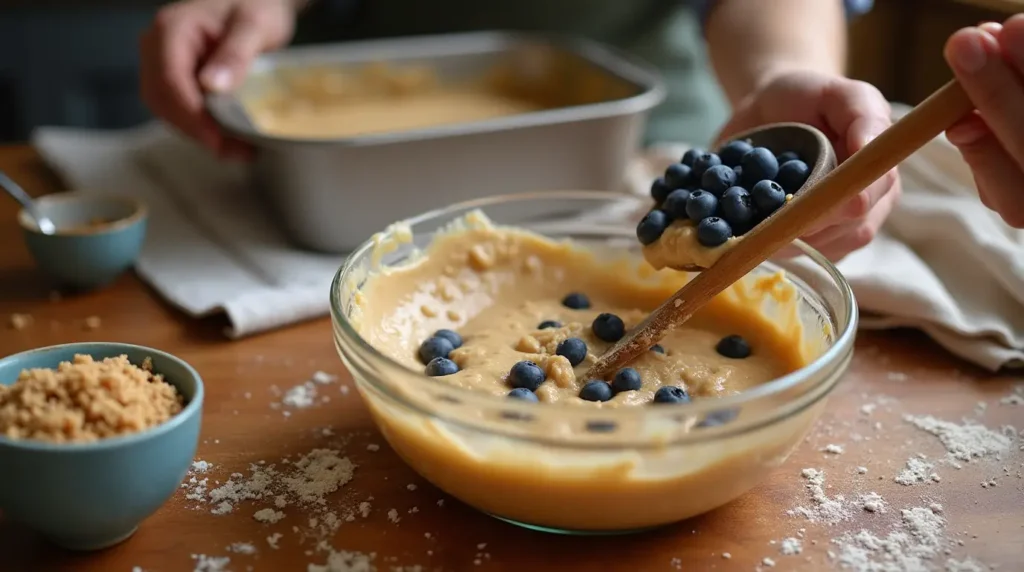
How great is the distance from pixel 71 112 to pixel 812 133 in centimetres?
254

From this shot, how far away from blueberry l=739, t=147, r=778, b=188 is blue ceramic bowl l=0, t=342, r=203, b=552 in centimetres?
62

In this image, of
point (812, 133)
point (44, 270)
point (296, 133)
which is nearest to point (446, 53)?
point (296, 133)

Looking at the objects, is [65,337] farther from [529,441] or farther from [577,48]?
[577,48]

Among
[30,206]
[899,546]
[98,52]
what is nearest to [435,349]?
[899,546]

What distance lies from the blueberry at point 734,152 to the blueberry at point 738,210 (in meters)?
0.09

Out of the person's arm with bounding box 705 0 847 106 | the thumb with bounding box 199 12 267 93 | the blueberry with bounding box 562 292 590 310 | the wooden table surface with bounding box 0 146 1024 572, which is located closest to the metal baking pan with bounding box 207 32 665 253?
the thumb with bounding box 199 12 267 93

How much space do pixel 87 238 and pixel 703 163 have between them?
89 centimetres

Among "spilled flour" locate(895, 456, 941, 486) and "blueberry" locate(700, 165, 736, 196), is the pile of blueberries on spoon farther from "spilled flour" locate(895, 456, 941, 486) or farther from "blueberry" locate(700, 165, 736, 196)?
"spilled flour" locate(895, 456, 941, 486)

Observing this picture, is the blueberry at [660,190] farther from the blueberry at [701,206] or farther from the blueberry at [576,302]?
the blueberry at [576,302]

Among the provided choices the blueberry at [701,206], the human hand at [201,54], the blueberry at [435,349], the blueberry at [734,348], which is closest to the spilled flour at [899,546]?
the blueberry at [734,348]

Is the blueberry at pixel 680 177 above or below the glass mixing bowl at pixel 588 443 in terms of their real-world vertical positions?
above

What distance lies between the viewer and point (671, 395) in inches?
39.1

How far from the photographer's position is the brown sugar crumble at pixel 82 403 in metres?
0.86

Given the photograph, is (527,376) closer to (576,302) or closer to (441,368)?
(441,368)
